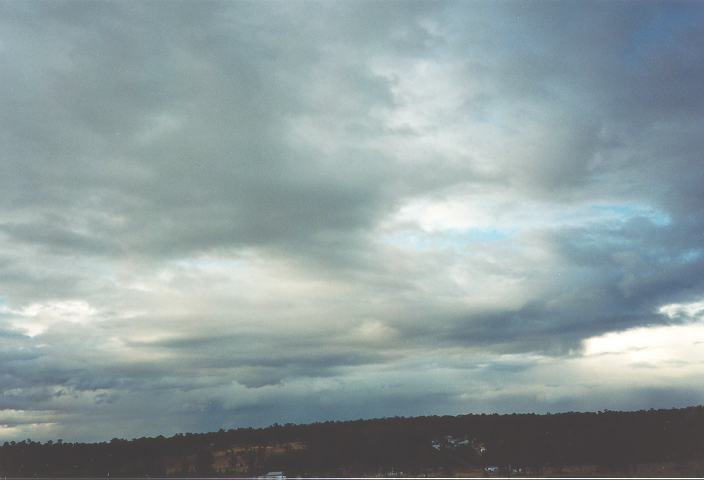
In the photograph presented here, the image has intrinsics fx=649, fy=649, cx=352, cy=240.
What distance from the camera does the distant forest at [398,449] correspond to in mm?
150125

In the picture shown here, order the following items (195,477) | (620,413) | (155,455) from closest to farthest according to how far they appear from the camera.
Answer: (195,477) < (155,455) < (620,413)

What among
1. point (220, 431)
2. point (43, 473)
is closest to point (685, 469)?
point (220, 431)

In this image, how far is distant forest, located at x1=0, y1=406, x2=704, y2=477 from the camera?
150 meters

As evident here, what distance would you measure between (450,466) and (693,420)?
6621 centimetres

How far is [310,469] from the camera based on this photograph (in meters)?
151

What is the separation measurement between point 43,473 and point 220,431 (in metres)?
49.6

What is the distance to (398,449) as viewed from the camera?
543 ft

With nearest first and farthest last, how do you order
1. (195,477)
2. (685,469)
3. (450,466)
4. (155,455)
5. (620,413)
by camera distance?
1. (685,469)
2. (195,477)
3. (450,466)
4. (155,455)
5. (620,413)

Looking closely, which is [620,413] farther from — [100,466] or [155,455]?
[100,466]

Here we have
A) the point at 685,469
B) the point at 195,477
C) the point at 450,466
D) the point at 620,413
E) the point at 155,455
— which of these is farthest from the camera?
the point at 620,413

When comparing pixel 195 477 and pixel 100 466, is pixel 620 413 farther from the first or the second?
pixel 100 466

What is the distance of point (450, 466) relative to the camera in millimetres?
157750

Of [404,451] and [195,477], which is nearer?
[195,477]

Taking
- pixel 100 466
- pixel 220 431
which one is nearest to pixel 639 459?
pixel 220 431
